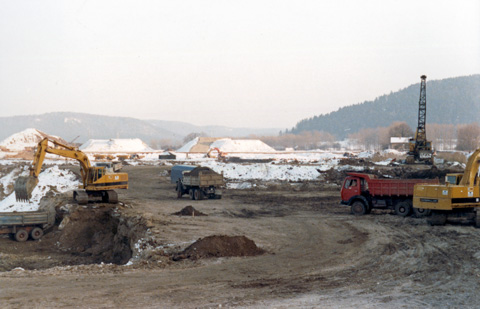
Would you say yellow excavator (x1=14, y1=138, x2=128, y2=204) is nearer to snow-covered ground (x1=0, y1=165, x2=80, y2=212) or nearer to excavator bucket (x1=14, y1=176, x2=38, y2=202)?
excavator bucket (x1=14, y1=176, x2=38, y2=202)

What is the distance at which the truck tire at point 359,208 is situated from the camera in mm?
25953

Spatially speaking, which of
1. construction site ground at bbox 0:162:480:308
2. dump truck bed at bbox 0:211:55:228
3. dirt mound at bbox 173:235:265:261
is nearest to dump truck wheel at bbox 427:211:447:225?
construction site ground at bbox 0:162:480:308

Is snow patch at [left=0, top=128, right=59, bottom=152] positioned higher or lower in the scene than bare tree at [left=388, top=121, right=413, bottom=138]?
lower

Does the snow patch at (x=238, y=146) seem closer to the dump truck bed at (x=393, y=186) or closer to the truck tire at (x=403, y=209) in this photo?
the dump truck bed at (x=393, y=186)

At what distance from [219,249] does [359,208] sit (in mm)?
12245

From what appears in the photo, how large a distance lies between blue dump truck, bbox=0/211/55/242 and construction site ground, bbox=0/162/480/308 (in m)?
0.56

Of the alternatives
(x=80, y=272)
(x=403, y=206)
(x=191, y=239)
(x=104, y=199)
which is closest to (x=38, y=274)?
(x=80, y=272)

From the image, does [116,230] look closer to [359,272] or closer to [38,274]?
[38,274]

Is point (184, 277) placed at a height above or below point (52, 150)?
Result: below

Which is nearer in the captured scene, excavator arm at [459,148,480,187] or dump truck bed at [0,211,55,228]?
excavator arm at [459,148,480,187]

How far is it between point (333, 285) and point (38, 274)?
335 inches

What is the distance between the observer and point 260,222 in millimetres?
24188

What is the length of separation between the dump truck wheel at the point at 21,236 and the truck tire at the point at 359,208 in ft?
56.4

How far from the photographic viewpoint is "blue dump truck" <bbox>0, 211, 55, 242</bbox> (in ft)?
74.6
